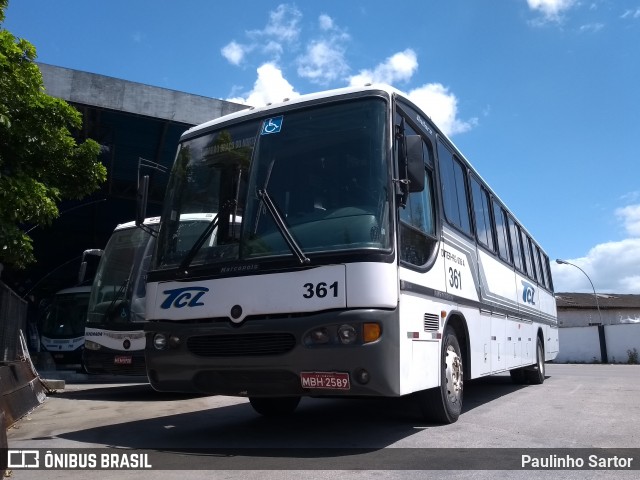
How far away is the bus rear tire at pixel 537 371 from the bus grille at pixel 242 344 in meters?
9.35

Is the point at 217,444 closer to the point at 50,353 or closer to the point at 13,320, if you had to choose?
the point at 13,320

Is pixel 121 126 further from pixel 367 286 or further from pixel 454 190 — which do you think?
pixel 367 286

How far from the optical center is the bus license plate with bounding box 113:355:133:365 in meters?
11.0

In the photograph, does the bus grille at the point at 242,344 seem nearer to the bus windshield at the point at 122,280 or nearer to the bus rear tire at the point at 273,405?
the bus rear tire at the point at 273,405

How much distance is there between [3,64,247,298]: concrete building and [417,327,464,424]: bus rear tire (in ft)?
24.4

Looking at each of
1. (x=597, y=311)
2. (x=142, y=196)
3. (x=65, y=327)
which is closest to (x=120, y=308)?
(x=142, y=196)

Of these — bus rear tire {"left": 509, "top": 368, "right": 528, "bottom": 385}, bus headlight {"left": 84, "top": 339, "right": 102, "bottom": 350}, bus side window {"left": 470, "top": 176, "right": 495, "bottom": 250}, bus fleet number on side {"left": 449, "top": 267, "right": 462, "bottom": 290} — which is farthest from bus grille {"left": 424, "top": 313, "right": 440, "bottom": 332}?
bus rear tire {"left": 509, "top": 368, "right": 528, "bottom": 385}

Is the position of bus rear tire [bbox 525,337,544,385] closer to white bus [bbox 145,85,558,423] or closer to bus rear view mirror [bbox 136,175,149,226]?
white bus [bbox 145,85,558,423]

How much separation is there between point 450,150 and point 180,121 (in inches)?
512

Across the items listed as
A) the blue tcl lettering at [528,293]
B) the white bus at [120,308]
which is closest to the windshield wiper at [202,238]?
the white bus at [120,308]

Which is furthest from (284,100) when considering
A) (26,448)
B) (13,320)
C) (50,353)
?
(50,353)

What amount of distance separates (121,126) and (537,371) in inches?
598

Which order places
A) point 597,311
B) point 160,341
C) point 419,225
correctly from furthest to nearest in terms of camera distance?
1. point 597,311
2. point 419,225
3. point 160,341

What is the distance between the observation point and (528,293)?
12766 millimetres
